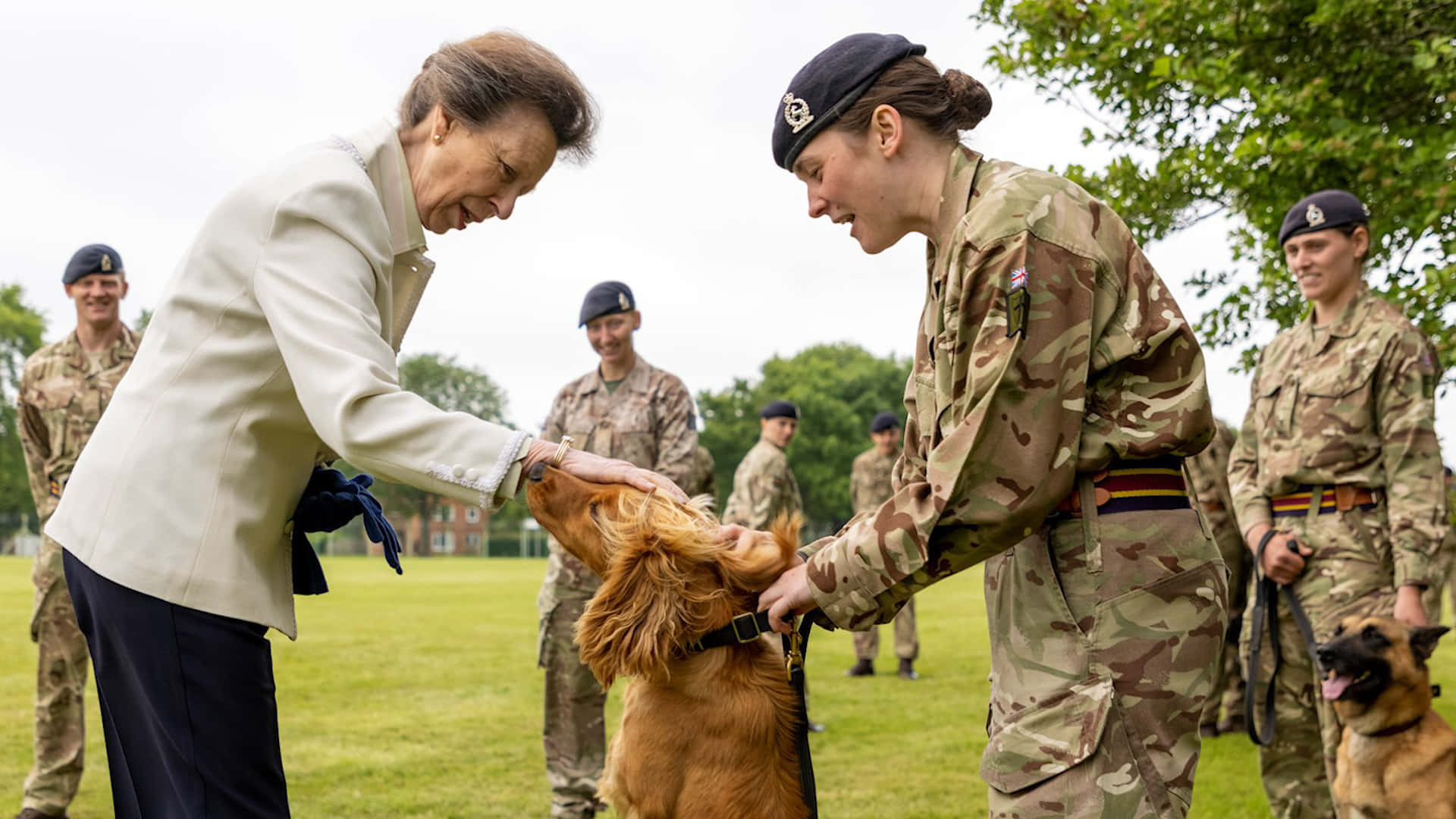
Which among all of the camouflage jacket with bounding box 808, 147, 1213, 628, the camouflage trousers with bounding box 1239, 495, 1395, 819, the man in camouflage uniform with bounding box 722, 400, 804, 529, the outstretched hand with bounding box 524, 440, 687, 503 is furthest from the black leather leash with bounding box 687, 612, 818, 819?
the man in camouflage uniform with bounding box 722, 400, 804, 529

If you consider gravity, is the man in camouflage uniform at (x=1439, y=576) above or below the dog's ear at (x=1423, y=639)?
above

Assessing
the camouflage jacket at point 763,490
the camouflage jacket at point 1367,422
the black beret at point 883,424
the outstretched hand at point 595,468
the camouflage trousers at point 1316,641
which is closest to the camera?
the outstretched hand at point 595,468

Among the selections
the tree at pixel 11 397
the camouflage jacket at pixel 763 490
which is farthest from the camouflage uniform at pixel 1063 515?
the tree at pixel 11 397

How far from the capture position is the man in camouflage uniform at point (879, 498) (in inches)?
555

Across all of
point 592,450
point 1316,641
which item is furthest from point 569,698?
point 1316,641

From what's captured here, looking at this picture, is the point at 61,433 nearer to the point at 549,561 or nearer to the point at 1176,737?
the point at 549,561

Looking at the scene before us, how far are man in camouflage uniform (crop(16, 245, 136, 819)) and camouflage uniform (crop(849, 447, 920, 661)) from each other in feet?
28.7

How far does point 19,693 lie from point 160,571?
38.1 feet

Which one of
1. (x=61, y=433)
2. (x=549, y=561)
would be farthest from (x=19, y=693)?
(x=549, y=561)

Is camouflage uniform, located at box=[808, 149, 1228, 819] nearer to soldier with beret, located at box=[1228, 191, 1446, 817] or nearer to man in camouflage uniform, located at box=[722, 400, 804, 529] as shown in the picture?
soldier with beret, located at box=[1228, 191, 1446, 817]

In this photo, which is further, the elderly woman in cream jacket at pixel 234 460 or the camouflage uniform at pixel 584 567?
the camouflage uniform at pixel 584 567

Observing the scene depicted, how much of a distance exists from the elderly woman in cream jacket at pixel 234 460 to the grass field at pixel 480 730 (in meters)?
4.89

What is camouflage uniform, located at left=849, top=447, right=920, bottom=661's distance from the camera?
46.3ft

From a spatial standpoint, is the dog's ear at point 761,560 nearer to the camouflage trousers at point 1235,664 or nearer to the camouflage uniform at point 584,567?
the camouflage uniform at point 584,567
